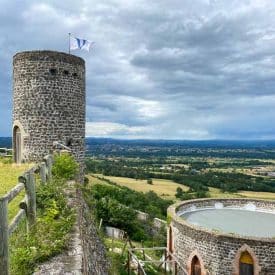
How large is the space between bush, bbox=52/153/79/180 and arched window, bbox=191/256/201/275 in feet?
20.1

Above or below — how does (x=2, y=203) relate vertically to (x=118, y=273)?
above

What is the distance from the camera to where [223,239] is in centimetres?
1466

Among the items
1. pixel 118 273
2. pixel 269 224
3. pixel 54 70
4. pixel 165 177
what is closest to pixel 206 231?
pixel 269 224

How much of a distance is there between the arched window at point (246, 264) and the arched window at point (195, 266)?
179 centimetres

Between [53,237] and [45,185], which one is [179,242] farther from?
[53,237]

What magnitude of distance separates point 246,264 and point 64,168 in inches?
292

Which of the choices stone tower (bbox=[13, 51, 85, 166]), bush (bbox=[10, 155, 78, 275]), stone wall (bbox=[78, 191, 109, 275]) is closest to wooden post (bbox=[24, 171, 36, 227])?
bush (bbox=[10, 155, 78, 275])

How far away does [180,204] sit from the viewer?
65.1ft

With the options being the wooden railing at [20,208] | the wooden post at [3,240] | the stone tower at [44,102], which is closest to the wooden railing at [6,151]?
the stone tower at [44,102]

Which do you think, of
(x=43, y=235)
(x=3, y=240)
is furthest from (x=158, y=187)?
(x=3, y=240)

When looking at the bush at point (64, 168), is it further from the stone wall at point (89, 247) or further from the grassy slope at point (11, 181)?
the grassy slope at point (11, 181)

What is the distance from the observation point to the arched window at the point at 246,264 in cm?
1436

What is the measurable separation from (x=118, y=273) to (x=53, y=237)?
44.8 feet

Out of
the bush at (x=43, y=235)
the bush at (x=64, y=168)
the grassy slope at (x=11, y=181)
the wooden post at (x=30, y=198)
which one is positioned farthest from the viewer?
Answer: the bush at (x=64, y=168)
